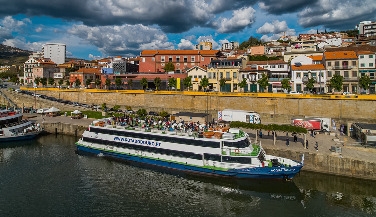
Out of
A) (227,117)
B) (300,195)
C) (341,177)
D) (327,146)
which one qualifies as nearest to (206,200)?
(300,195)

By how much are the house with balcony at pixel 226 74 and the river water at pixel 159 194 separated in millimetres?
36625

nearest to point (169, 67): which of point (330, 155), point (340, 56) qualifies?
point (340, 56)

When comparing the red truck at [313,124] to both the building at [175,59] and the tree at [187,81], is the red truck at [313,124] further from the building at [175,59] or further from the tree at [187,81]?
the building at [175,59]

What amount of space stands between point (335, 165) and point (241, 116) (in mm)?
18224

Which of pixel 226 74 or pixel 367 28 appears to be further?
pixel 367 28

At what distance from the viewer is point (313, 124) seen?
4050 centimetres

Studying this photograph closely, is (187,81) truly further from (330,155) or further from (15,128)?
(330,155)

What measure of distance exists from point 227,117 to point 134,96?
92.1 feet

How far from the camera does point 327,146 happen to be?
3312cm

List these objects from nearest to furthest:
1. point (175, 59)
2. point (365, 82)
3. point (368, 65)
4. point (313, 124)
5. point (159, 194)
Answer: point (159, 194) → point (313, 124) → point (365, 82) → point (368, 65) → point (175, 59)

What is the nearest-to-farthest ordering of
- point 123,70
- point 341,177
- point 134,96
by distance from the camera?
1. point 341,177
2. point 134,96
3. point 123,70

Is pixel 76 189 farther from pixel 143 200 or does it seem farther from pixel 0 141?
pixel 0 141

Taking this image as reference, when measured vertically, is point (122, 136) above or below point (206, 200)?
above

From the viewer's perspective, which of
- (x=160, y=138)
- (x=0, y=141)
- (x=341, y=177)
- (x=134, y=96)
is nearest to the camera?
(x=341, y=177)
